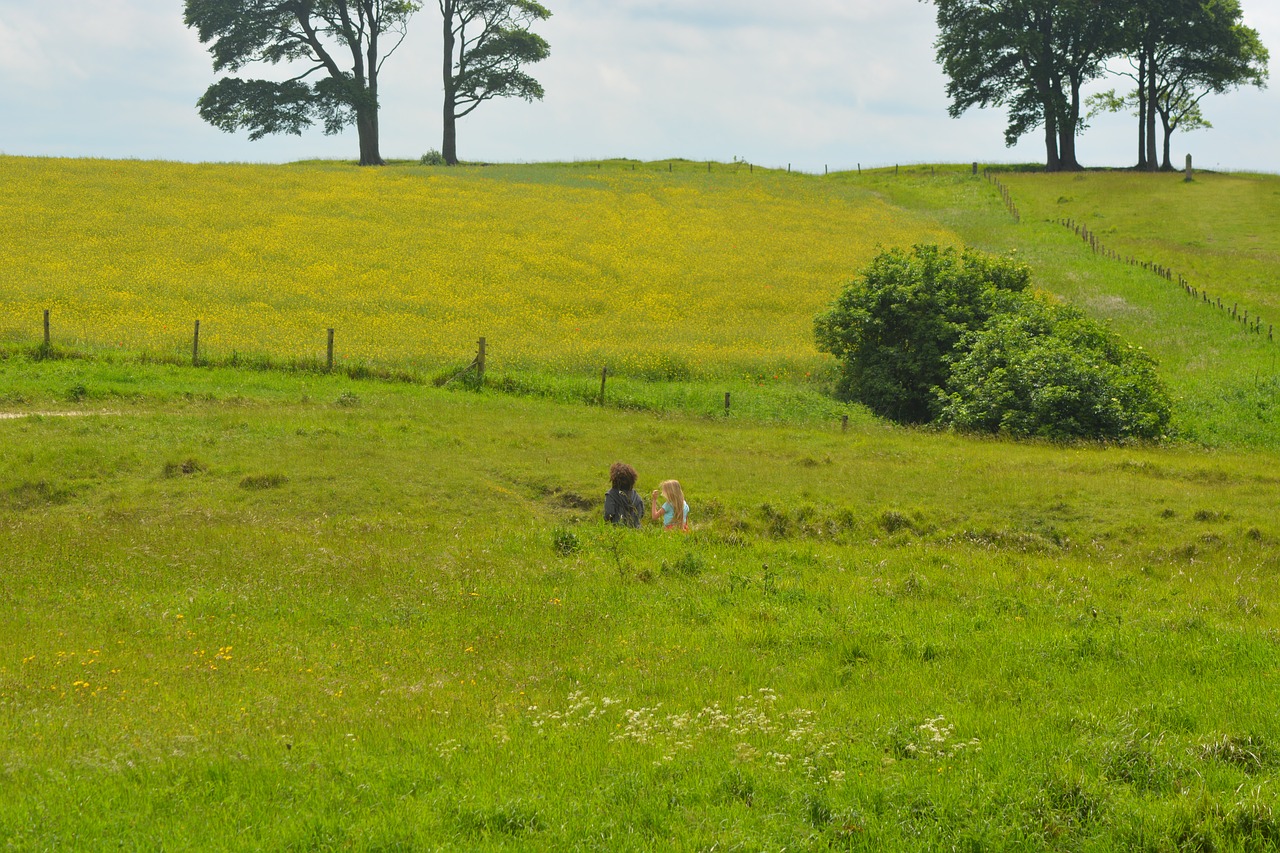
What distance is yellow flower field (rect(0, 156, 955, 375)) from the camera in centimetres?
3722

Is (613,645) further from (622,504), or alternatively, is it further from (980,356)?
(980,356)

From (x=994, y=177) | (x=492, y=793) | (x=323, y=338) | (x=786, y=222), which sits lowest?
(x=492, y=793)

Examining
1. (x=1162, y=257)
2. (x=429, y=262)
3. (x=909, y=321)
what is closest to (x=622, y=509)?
(x=909, y=321)

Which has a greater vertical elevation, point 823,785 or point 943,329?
point 943,329

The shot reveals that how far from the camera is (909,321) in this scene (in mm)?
35781

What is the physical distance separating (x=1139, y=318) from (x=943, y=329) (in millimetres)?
15004

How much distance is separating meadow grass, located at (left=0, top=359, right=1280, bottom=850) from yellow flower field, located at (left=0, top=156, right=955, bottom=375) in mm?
15666

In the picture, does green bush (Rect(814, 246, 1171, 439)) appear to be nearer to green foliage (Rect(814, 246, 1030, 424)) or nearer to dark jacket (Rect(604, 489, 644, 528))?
green foliage (Rect(814, 246, 1030, 424))

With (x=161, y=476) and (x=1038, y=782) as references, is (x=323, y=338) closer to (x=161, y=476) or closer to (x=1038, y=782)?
(x=161, y=476)

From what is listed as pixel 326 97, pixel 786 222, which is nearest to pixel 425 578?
pixel 786 222

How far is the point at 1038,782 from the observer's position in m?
7.23

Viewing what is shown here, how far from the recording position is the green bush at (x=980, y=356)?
2805cm

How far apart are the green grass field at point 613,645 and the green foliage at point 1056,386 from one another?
2627 millimetres

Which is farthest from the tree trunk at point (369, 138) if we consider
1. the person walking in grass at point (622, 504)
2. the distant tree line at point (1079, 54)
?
the person walking in grass at point (622, 504)
